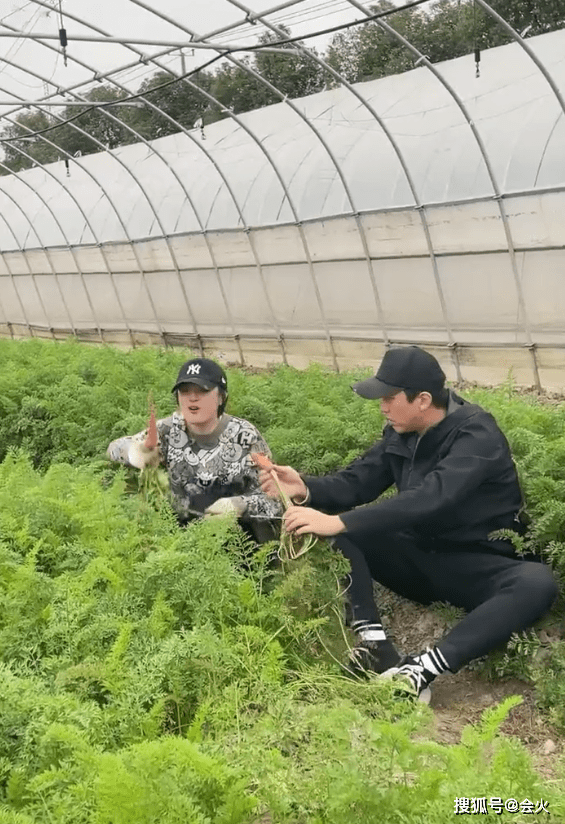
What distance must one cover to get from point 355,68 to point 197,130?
15.0ft

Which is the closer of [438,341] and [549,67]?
[549,67]

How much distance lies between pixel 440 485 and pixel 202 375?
153 centimetres

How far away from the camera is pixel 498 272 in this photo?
1261 centimetres

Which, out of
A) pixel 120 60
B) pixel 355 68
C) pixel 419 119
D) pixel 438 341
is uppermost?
pixel 120 60

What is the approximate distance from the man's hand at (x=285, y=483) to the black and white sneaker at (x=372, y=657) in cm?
85

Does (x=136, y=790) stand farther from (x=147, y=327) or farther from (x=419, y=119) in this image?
(x=147, y=327)

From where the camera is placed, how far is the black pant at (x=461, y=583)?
4.38m

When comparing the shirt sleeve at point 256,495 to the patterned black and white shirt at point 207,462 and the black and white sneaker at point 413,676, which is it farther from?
the black and white sneaker at point 413,676

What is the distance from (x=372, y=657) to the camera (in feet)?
14.6

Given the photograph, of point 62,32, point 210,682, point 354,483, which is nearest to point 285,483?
point 354,483

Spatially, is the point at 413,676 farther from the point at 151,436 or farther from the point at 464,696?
the point at 151,436

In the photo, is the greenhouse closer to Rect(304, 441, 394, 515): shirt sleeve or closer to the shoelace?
Rect(304, 441, 394, 515): shirt sleeve

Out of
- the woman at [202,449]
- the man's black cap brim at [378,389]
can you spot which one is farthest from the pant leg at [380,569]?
the man's black cap brim at [378,389]

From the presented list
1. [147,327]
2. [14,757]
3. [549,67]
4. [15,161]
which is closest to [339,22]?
[549,67]
